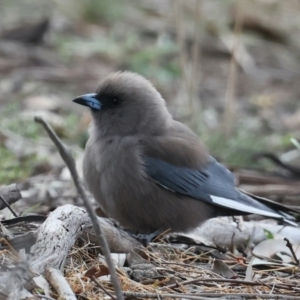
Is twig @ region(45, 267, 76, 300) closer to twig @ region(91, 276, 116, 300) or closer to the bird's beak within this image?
twig @ region(91, 276, 116, 300)

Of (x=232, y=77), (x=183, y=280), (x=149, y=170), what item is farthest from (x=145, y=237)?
(x=232, y=77)

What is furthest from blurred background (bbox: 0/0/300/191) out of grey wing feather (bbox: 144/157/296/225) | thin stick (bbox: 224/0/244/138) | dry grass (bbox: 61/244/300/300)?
dry grass (bbox: 61/244/300/300)

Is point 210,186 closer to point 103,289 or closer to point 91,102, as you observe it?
point 91,102

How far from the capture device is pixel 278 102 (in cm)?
1091

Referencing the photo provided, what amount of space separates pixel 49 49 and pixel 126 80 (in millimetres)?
5988

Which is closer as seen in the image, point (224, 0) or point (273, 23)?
point (273, 23)

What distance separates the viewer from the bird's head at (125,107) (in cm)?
566

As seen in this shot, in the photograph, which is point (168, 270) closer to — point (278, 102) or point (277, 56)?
point (278, 102)

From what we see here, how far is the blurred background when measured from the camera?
305 inches

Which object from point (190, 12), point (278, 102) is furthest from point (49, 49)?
point (278, 102)

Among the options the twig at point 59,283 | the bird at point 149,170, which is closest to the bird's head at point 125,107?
the bird at point 149,170

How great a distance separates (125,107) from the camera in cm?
575

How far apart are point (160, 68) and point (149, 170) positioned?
588 cm

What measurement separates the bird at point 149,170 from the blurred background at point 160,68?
121cm
